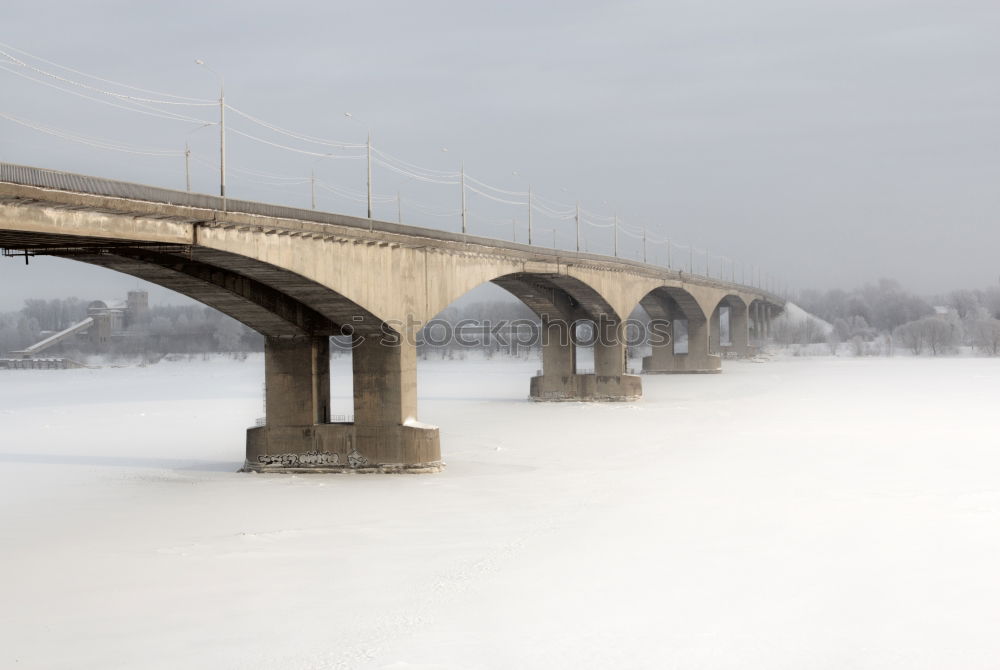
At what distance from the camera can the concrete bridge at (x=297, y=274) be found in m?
22.3

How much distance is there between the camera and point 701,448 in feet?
119

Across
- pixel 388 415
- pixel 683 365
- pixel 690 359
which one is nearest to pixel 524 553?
pixel 388 415

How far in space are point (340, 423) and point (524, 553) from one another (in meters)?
14.1

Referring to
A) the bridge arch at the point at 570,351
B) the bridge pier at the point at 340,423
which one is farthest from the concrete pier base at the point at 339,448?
the bridge arch at the point at 570,351

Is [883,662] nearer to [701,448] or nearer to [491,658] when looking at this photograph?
[491,658]

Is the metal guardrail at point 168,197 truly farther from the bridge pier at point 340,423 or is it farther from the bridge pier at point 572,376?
the bridge pier at point 572,376

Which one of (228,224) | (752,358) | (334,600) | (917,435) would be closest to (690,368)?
(752,358)

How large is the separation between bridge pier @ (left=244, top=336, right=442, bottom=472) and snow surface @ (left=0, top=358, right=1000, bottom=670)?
1.26 m

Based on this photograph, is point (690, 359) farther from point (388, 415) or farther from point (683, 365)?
point (388, 415)

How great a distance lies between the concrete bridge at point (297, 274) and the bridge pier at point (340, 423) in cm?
4

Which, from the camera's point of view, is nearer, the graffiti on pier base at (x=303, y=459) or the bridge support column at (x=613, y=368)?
the graffiti on pier base at (x=303, y=459)

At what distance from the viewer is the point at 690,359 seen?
90.4 m

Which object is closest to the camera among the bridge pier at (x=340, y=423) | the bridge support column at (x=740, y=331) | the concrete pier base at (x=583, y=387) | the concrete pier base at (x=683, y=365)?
the bridge pier at (x=340, y=423)

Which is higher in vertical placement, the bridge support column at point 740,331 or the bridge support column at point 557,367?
the bridge support column at point 740,331
